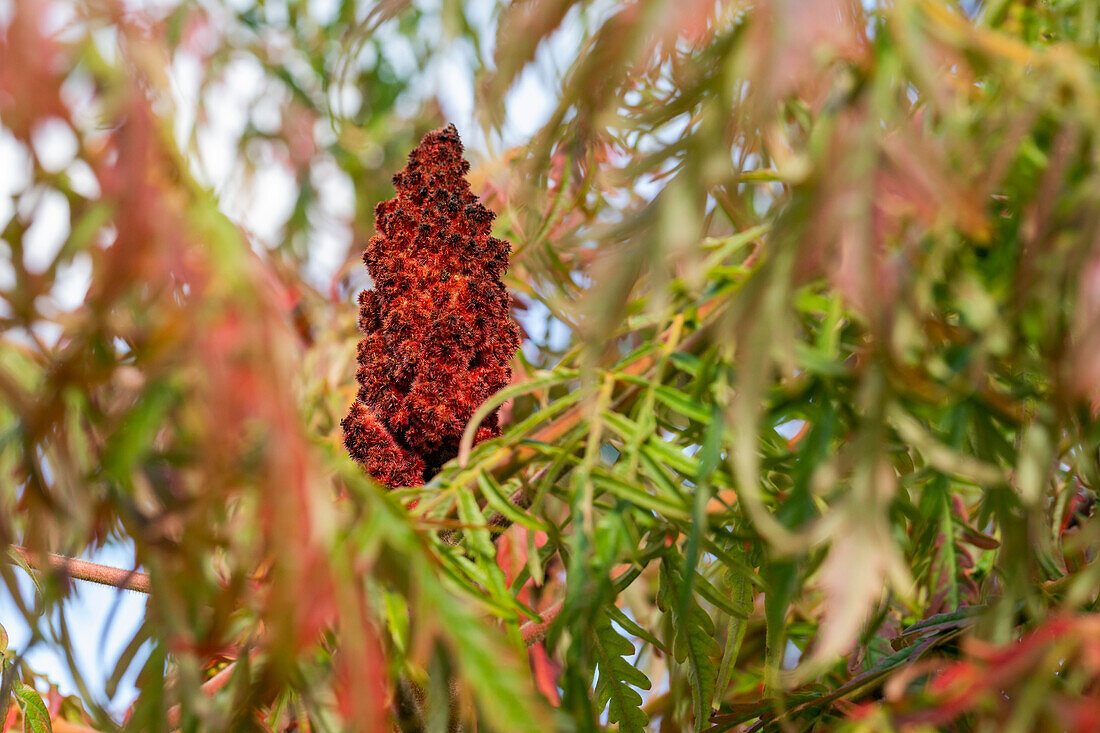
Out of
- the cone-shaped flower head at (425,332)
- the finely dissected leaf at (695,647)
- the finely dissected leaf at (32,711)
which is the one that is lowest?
the finely dissected leaf at (695,647)

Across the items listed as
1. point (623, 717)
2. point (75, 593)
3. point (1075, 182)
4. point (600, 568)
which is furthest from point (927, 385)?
point (75, 593)

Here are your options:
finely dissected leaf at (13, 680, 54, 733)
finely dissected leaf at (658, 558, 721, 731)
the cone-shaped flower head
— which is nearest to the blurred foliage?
finely dissected leaf at (658, 558, 721, 731)

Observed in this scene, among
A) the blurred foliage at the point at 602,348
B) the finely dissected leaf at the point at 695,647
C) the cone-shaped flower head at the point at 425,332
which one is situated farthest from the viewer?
the cone-shaped flower head at the point at 425,332

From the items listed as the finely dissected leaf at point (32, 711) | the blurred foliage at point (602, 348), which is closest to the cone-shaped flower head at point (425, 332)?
the blurred foliage at point (602, 348)

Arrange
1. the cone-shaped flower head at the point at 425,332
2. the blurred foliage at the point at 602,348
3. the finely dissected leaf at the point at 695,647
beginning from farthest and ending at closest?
the cone-shaped flower head at the point at 425,332 < the finely dissected leaf at the point at 695,647 < the blurred foliage at the point at 602,348

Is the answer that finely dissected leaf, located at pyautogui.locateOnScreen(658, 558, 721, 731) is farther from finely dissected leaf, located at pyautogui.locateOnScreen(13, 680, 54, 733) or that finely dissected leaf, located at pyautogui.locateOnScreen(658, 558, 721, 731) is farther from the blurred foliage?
finely dissected leaf, located at pyautogui.locateOnScreen(13, 680, 54, 733)

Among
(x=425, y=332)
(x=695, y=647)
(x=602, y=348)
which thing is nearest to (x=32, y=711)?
(x=425, y=332)

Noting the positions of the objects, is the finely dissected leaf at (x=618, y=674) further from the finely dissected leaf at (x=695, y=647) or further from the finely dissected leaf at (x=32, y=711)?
the finely dissected leaf at (x=32, y=711)

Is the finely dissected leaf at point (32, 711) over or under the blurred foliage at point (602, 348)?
over
